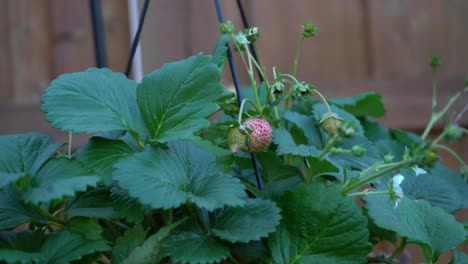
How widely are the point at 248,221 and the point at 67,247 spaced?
0.16 m

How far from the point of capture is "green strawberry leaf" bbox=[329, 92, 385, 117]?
914 millimetres

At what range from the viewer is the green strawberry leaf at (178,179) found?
51 centimetres

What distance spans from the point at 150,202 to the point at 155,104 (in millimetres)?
141

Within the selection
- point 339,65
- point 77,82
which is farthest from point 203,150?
point 339,65

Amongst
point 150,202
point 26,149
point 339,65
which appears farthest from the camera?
point 339,65

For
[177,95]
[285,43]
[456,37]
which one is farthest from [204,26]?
[177,95]

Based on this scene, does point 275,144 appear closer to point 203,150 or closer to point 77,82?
point 203,150

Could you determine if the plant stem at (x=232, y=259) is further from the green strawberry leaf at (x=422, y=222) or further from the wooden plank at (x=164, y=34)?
the wooden plank at (x=164, y=34)

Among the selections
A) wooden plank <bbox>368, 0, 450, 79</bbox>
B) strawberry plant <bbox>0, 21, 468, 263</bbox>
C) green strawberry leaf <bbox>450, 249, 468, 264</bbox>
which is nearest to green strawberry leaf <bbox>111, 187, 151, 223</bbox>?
strawberry plant <bbox>0, 21, 468, 263</bbox>

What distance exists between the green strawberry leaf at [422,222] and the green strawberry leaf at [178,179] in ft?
0.56

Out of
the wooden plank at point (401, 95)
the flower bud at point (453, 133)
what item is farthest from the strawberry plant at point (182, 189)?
the wooden plank at point (401, 95)

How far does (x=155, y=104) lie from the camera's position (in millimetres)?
607

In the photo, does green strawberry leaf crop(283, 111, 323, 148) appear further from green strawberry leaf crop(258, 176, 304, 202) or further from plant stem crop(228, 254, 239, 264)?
plant stem crop(228, 254, 239, 264)

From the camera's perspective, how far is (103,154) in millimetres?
586
